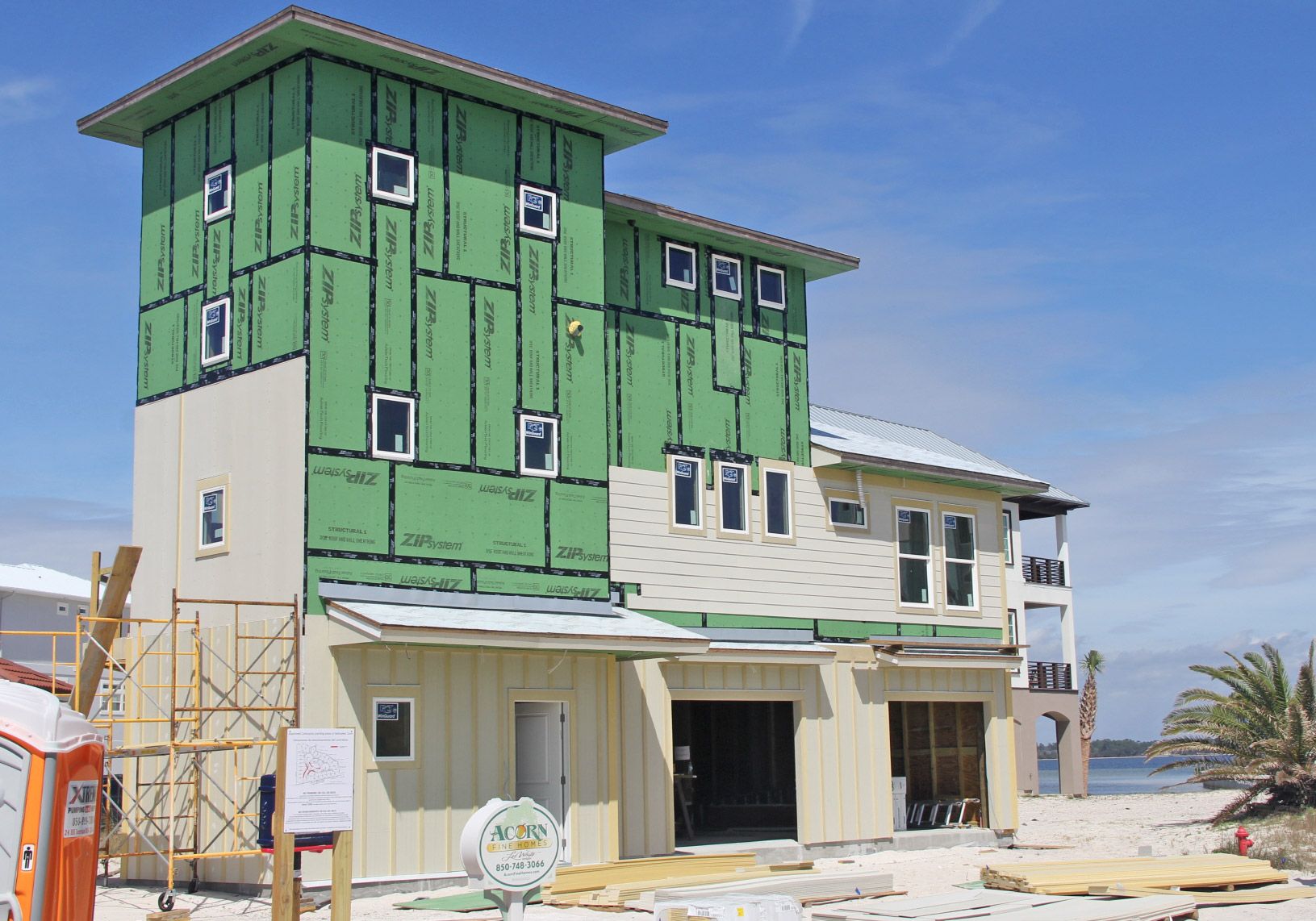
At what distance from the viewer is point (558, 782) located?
21812 millimetres

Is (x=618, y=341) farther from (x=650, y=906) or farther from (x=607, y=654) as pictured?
(x=650, y=906)

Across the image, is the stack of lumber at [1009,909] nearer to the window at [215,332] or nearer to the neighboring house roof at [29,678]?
the window at [215,332]

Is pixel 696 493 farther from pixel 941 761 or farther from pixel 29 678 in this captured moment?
pixel 29 678

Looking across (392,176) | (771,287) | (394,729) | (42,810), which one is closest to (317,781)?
(42,810)

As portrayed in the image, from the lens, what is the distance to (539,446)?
22406 millimetres

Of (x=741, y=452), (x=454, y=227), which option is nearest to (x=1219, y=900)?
(x=741, y=452)

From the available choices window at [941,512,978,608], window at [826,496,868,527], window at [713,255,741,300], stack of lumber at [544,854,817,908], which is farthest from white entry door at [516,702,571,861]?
window at [941,512,978,608]

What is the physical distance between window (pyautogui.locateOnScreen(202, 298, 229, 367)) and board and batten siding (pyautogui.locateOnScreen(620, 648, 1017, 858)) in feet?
24.7

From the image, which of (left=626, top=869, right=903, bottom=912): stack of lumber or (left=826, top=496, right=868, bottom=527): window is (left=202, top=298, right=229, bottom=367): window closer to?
(left=626, top=869, right=903, bottom=912): stack of lumber

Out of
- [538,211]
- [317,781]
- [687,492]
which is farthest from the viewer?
[687,492]

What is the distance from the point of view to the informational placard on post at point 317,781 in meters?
13.5

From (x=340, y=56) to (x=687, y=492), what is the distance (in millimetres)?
8811

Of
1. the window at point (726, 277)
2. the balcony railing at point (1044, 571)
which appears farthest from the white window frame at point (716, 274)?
the balcony railing at point (1044, 571)

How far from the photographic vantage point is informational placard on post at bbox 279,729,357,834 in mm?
13484
